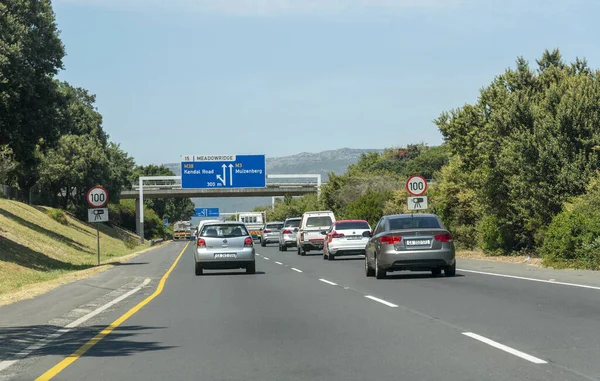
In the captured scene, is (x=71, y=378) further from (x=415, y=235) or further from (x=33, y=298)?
(x=415, y=235)

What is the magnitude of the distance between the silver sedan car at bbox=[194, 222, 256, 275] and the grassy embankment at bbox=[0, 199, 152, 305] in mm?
3846

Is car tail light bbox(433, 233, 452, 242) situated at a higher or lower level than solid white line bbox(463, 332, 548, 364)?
higher

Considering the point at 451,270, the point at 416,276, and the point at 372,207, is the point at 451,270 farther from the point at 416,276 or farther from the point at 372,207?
the point at 372,207

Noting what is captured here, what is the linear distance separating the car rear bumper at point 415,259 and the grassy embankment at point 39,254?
A: 27.0 feet

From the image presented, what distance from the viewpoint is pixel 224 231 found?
26.2 metres

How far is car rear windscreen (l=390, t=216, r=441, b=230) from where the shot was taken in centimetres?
2130

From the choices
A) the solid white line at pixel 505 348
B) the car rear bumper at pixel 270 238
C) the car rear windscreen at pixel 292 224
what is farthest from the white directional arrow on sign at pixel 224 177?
the solid white line at pixel 505 348

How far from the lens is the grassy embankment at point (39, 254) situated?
23.1 metres

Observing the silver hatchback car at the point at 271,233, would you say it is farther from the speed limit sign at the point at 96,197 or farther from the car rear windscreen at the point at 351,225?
the speed limit sign at the point at 96,197

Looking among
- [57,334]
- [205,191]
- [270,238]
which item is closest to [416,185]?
[57,334]

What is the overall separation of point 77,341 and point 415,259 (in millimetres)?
11195

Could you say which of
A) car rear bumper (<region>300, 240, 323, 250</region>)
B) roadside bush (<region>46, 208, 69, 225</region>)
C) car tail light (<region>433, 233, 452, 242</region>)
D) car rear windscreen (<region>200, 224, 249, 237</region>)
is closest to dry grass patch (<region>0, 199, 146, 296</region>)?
roadside bush (<region>46, 208, 69, 225</region>)

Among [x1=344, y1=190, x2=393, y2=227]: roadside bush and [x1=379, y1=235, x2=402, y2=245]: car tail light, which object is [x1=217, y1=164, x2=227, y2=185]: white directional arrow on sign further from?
[x1=379, y1=235, x2=402, y2=245]: car tail light

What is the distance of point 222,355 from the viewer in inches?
372
